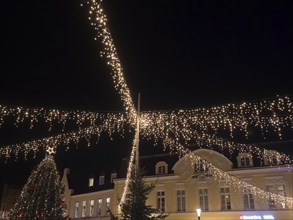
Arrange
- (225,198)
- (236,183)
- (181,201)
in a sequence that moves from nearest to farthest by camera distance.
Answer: (236,183)
(225,198)
(181,201)

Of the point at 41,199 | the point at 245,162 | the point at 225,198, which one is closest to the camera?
the point at 41,199

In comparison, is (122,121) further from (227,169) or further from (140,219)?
(227,169)

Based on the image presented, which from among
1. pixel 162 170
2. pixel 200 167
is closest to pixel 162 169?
pixel 162 170

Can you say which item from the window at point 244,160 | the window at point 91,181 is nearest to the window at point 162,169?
the window at point 244,160

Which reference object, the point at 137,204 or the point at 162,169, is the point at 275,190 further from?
the point at 137,204

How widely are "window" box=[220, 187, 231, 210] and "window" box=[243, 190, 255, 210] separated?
4.02 feet

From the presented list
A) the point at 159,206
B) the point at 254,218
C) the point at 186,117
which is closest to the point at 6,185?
the point at 159,206

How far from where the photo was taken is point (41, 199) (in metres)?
14.7

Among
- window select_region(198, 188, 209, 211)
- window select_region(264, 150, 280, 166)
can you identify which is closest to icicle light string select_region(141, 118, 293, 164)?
window select_region(264, 150, 280, 166)

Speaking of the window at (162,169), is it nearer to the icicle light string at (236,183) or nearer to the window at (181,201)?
the window at (181,201)

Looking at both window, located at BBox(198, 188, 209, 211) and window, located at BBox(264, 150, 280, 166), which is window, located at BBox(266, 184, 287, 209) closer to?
window, located at BBox(264, 150, 280, 166)

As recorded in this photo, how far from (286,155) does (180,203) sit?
9259mm

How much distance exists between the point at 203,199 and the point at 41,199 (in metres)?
16.9

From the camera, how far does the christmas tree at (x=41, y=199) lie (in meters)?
14.5
